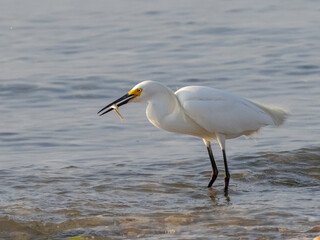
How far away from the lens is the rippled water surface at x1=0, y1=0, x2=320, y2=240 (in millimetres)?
6781

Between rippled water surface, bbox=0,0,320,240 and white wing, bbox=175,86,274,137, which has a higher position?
white wing, bbox=175,86,274,137

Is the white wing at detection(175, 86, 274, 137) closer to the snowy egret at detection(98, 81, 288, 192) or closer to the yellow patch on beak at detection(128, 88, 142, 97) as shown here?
the snowy egret at detection(98, 81, 288, 192)

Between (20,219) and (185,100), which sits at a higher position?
(185,100)

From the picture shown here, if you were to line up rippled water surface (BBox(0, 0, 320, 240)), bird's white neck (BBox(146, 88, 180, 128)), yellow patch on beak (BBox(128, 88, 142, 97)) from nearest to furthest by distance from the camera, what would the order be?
1. rippled water surface (BBox(0, 0, 320, 240))
2. yellow patch on beak (BBox(128, 88, 142, 97))
3. bird's white neck (BBox(146, 88, 180, 128))

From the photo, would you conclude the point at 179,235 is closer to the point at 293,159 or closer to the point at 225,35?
the point at 293,159

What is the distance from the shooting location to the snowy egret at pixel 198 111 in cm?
745

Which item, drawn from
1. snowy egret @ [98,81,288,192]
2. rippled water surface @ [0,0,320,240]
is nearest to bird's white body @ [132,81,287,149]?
snowy egret @ [98,81,288,192]

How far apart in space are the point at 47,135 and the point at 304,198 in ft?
13.1

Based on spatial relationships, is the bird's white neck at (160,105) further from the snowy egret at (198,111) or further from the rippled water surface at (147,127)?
the rippled water surface at (147,127)

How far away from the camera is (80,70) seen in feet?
46.4

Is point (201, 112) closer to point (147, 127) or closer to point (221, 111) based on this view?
point (221, 111)

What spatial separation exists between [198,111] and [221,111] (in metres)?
0.27

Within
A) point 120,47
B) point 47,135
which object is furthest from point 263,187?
point 120,47

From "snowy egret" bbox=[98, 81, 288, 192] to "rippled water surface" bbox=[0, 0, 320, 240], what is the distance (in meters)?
0.63
